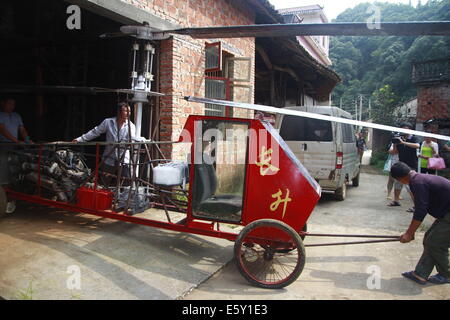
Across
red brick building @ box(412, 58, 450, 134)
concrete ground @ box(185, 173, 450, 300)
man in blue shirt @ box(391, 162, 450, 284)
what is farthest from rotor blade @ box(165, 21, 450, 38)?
A: red brick building @ box(412, 58, 450, 134)

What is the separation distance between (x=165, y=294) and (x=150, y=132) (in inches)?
141

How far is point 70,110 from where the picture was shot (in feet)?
24.8

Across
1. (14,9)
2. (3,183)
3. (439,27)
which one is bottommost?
(3,183)

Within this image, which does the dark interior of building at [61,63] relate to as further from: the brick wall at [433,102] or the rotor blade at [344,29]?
the brick wall at [433,102]

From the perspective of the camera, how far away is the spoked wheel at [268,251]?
11.5ft

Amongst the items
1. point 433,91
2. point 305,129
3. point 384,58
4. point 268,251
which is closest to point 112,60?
point 305,129

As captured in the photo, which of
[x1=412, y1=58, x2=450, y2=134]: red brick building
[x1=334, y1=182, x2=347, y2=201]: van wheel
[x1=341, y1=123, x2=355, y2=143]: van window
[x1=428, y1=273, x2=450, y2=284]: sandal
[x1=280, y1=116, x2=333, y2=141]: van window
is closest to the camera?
[x1=428, y1=273, x2=450, y2=284]: sandal

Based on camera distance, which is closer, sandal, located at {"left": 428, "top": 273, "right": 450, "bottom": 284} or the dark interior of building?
sandal, located at {"left": 428, "top": 273, "right": 450, "bottom": 284}

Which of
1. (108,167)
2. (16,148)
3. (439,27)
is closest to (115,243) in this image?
(108,167)

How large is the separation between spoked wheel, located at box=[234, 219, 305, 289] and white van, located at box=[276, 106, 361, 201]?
376 centimetres

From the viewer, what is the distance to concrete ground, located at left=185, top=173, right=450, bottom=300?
348cm

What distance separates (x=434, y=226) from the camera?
12.4 ft

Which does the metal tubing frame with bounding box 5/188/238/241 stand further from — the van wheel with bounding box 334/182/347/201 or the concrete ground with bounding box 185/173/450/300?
the van wheel with bounding box 334/182/347/201

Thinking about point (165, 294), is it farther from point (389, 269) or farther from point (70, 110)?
point (70, 110)
